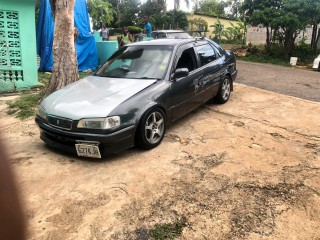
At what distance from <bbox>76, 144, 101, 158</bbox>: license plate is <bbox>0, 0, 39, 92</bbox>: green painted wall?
5.27 meters

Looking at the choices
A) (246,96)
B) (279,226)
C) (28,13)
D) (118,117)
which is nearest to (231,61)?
(246,96)

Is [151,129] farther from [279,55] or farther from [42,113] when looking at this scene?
[279,55]

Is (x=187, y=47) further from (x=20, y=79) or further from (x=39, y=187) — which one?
(x=20, y=79)

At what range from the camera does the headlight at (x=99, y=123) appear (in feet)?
12.2

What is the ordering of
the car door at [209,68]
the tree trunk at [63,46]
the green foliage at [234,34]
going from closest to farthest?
the car door at [209,68] → the tree trunk at [63,46] → the green foliage at [234,34]

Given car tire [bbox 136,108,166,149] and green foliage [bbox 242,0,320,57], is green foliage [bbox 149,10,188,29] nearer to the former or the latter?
green foliage [bbox 242,0,320,57]

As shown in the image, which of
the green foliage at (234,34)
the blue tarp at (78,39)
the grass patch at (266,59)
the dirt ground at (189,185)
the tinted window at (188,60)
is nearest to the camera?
the dirt ground at (189,185)

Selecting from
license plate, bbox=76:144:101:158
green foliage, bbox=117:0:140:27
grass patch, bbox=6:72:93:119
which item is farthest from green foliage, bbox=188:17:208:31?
license plate, bbox=76:144:101:158

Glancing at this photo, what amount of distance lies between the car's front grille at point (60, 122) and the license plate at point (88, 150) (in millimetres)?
286

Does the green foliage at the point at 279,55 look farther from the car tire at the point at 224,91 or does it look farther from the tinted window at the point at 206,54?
the tinted window at the point at 206,54

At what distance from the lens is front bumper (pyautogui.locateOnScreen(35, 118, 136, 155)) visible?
12.3ft

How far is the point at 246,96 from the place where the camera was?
7277 mm

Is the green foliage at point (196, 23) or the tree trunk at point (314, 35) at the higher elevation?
the green foliage at point (196, 23)

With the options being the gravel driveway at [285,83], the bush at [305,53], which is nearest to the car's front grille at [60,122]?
the gravel driveway at [285,83]
